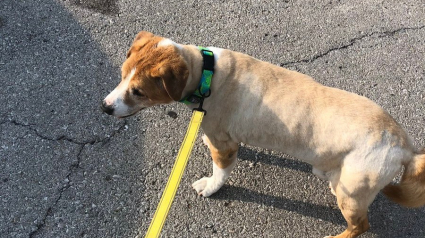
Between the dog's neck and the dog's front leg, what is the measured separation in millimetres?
517

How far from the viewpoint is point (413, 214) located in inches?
144

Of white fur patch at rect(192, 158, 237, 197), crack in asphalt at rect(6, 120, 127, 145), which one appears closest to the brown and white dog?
white fur patch at rect(192, 158, 237, 197)

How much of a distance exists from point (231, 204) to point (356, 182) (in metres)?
1.22

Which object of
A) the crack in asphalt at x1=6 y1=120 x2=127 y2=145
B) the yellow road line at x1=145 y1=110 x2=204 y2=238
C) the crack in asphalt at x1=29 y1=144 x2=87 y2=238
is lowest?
the crack in asphalt at x1=29 y1=144 x2=87 y2=238

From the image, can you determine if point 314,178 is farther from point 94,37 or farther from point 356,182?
point 94,37

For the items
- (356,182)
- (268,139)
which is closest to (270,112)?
(268,139)

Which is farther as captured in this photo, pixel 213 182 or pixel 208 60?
pixel 213 182

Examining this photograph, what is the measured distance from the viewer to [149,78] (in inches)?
111

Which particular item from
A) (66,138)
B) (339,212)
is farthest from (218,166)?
(66,138)

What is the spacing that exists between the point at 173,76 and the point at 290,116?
2.90ft

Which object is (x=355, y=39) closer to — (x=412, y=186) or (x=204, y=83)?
(x=412, y=186)

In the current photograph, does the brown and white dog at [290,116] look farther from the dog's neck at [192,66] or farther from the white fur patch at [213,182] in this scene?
the white fur patch at [213,182]

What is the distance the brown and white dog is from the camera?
277 cm

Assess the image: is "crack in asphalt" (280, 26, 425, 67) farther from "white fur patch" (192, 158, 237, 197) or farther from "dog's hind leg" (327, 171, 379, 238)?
"dog's hind leg" (327, 171, 379, 238)
